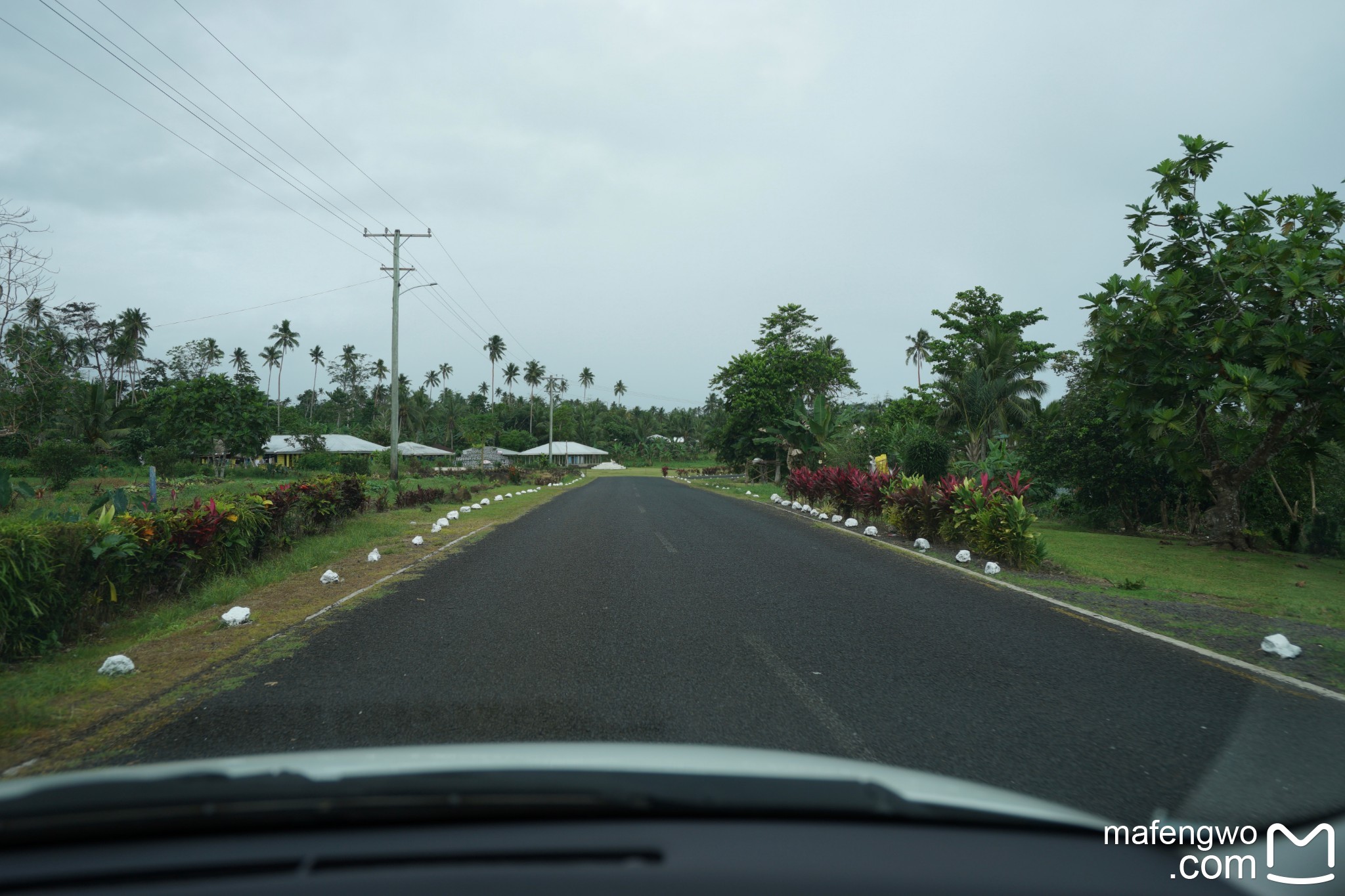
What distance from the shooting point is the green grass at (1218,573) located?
357 inches

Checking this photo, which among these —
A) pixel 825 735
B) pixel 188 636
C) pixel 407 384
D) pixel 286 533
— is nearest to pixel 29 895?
pixel 825 735

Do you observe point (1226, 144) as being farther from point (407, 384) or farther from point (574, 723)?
point (407, 384)

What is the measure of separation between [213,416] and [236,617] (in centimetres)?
3772

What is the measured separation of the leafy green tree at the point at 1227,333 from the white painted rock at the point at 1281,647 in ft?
29.6

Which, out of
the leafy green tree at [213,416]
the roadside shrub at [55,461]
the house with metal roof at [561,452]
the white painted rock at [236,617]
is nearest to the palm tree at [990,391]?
the white painted rock at [236,617]

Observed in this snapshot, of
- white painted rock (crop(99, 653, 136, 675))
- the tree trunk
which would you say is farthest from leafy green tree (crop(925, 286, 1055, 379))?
white painted rock (crop(99, 653, 136, 675))

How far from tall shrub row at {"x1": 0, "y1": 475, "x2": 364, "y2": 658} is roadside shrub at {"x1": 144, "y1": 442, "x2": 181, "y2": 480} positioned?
2970 cm

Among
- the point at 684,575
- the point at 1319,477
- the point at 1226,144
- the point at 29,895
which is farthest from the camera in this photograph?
the point at 1319,477

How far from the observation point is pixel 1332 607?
9.07 metres

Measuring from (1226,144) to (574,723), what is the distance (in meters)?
17.1

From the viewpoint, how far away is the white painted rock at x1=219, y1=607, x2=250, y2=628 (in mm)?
6988

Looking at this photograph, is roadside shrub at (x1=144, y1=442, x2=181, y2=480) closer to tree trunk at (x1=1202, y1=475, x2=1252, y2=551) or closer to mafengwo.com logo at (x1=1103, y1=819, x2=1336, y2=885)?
Result: tree trunk at (x1=1202, y1=475, x2=1252, y2=551)

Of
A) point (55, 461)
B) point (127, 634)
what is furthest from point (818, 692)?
point (55, 461)

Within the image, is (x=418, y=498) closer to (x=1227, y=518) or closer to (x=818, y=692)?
(x=818, y=692)
